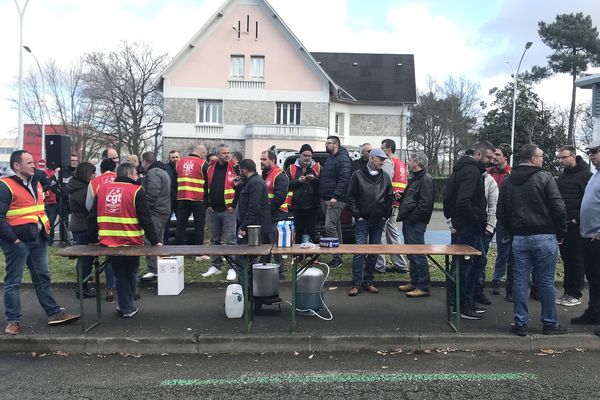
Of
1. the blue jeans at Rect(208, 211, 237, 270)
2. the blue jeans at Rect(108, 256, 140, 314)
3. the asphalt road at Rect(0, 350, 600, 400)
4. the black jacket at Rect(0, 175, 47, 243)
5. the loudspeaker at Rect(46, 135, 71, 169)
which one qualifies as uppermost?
the loudspeaker at Rect(46, 135, 71, 169)

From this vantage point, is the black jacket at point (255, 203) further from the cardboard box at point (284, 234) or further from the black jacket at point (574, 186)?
the black jacket at point (574, 186)

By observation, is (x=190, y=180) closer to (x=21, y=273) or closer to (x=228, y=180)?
(x=228, y=180)

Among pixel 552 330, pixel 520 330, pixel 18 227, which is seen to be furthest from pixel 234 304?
pixel 552 330

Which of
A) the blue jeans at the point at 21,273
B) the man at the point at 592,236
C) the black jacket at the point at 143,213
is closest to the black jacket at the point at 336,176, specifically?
the black jacket at the point at 143,213

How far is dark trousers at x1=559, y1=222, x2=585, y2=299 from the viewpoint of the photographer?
6.86 metres

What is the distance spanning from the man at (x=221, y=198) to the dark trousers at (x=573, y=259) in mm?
5013

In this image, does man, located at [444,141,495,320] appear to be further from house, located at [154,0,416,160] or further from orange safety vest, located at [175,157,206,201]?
house, located at [154,0,416,160]

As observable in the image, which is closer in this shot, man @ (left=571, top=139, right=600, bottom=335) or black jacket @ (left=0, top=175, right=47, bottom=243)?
black jacket @ (left=0, top=175, right=47, bottom=243)

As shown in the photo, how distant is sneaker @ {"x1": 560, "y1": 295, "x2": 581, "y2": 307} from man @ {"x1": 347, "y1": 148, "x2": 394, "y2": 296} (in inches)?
100.0

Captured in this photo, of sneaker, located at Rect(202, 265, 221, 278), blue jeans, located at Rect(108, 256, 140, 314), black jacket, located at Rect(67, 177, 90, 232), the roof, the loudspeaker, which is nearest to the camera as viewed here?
blue jeans, located at Rect(108, 256, 140, 314)

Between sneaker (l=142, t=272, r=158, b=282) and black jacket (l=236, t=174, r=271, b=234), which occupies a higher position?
black jacket (l=236, t=174, r=271, b=234)

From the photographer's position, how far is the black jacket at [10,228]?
523cm

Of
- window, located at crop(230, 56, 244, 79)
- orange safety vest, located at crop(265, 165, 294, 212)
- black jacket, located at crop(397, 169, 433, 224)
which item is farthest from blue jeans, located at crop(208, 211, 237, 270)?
window, located at crop(230, 56, 244, 79)

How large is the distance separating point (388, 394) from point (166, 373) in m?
2.08
